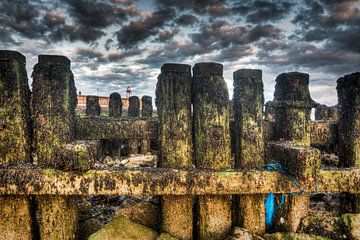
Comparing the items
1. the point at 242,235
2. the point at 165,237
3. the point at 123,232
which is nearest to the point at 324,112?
the point at 242,235

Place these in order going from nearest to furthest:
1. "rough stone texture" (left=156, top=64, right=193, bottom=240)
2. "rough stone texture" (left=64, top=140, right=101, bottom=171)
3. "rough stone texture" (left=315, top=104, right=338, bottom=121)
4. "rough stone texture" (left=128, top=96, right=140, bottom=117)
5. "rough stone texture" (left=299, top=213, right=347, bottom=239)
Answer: "rough stone texture" (left=64, top=140, right=101, bottom=171)
"rough stone texture" (left=156, top=64, right=193, bottom=240)
"rough stone texture" (left=299, top=213, right=347, bottom=239)
"rough stone texture" (left=315, top=104, right=338, bottom=121)
"rough stone texture" (left=128, top=96, right=140, bottom=117)

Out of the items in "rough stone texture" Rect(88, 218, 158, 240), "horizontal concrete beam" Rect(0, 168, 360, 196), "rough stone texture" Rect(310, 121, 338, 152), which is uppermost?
"rough stone texture" Rect(310, 121, 338, 152)

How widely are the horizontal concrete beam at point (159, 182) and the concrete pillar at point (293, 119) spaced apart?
19.3 inches

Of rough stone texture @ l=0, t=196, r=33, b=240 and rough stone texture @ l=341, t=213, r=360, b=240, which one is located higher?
rough stone texture @ l=0, t=196, r=33, b=240

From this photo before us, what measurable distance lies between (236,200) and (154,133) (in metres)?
1.32

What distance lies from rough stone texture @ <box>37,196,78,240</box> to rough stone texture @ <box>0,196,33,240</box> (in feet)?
0.51

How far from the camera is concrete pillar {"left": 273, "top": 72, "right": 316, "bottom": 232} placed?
292cm

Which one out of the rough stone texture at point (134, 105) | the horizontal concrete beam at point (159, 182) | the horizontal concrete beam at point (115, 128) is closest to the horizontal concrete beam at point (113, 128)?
the horizontal concrete beam at point (115, 128)

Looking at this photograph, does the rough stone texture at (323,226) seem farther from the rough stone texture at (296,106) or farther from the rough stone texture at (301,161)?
the rough stone texture at (296,106)

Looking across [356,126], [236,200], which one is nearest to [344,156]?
[356,126]

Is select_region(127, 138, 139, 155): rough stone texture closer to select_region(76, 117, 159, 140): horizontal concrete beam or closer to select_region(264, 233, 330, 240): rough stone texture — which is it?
select_region(76, 117, 159, 140): horizontal concrete beam

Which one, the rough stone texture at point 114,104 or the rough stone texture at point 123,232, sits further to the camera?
the rough stone texture at point 114,104

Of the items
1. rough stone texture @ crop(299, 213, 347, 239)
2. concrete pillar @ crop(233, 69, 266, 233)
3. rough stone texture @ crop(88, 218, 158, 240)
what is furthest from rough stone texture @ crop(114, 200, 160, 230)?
rough stone texture @ crop(299, 213, 347, 239)

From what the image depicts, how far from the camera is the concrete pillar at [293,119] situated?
2.92 m
